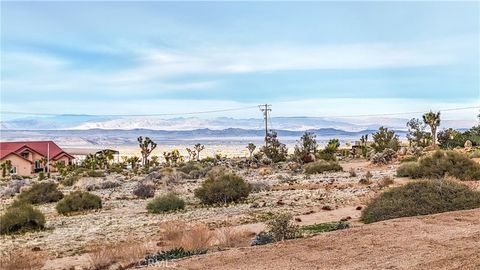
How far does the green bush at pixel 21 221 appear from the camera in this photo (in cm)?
2225

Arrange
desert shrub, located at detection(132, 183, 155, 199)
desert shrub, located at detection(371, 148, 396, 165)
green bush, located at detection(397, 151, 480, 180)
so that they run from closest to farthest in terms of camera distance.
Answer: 1. green bush, located at detection(397, 151, 480, 180)
2. desert shrub, located at detection(132, 183, 155, 199)
3. desert shrub, located at detection(371, 148, 396, 165)

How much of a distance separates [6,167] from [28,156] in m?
10.6

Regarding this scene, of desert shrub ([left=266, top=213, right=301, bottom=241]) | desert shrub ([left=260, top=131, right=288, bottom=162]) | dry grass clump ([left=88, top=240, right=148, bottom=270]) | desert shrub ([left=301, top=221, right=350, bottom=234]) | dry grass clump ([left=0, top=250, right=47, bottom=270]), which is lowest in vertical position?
dry grass clump ([left=0, top=250, right=47, bottom=270])

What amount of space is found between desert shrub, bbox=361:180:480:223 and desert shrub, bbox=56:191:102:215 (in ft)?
50.7

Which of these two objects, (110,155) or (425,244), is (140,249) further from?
(110,155)

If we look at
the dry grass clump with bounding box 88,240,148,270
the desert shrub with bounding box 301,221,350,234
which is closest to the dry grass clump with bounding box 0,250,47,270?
the dry grass clump with bounding box 88,240,148,270

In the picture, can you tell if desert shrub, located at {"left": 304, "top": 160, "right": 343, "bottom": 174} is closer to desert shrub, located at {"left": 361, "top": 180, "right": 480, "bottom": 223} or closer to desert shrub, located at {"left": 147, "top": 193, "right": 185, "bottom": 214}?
desert shrub, located at {"left": 147, "top": 193, "right": 185, "bottom": 214}

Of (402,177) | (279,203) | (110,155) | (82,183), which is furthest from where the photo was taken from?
(110,155)

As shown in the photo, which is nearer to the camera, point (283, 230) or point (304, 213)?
point (283, 230)

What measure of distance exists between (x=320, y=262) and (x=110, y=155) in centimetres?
7195

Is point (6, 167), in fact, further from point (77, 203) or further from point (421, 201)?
point (421, 201)

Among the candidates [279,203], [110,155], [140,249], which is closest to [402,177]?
[279,203]

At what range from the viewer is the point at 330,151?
64.1 metres

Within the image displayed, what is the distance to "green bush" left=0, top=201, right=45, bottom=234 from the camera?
73.0 feet
